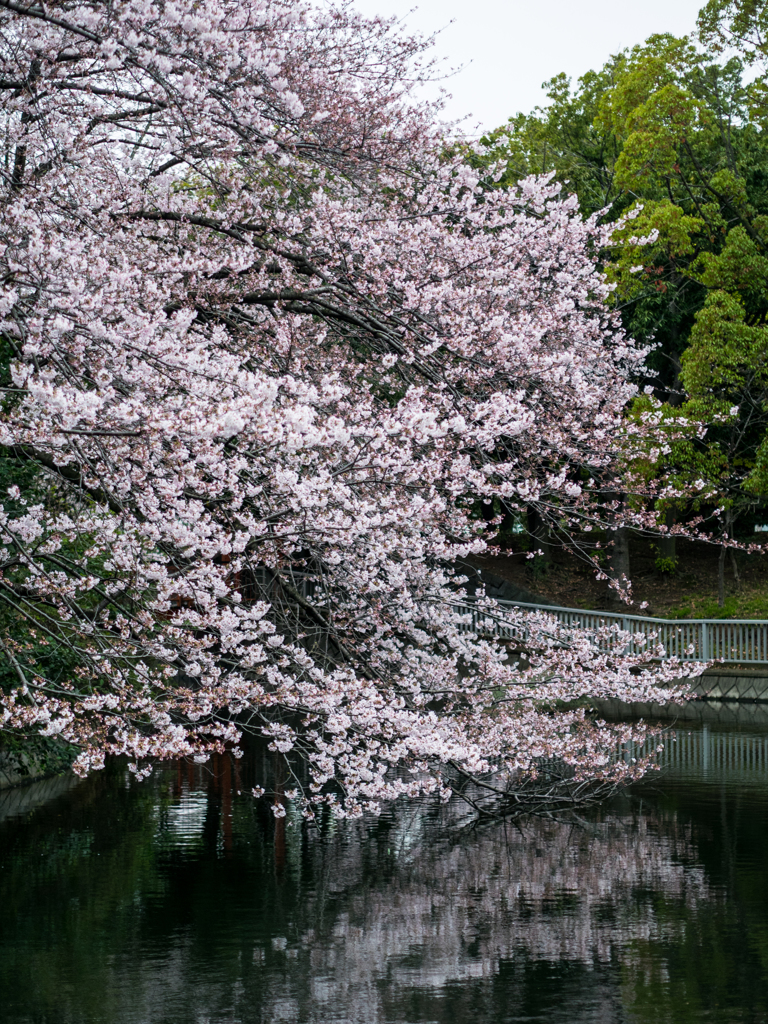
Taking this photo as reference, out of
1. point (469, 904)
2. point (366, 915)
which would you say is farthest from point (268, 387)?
point (469, 904)

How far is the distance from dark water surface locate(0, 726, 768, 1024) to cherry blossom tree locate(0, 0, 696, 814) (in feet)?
3.18

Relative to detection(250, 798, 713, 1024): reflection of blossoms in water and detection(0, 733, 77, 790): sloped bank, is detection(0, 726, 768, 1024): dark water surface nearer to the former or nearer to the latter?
detection(250, 798, 713, 1024): reflection of blossoms in water

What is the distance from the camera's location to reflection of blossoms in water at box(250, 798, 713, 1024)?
288 inches

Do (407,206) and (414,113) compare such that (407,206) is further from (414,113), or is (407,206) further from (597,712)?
(597,712)

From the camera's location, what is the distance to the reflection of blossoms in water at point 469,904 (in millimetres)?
7312

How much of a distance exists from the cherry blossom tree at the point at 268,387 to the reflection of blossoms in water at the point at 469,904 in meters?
0.88

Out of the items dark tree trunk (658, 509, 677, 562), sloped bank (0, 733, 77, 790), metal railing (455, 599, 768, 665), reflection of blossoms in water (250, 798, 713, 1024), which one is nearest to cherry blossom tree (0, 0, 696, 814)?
sloped bank (0, 733, 77, 790)

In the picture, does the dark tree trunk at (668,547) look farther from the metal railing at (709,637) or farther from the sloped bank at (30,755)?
the sloped bank at (30,755)

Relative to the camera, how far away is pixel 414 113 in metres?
12.2

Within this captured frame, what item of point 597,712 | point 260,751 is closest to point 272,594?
point 260,751

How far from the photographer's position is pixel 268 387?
263 inches

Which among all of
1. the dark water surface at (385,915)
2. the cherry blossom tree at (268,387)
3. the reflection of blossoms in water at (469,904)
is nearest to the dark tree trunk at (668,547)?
the dark water surface at (385,915)

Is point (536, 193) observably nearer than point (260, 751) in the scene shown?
Yes

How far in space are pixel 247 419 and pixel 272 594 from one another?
14.2 ft
